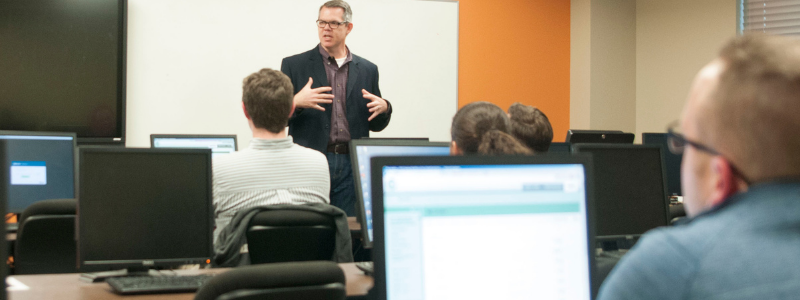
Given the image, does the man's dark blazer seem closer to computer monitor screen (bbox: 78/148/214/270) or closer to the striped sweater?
the striped sweater

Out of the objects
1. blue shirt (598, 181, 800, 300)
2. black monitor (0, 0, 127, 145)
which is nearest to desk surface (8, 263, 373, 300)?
blue shirt (598, 181, 800, 300)

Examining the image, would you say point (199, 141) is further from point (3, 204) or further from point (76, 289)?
point (3, 204)

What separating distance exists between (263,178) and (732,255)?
181 cm

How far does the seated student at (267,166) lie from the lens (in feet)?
7.36

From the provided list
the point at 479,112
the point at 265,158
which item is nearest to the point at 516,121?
the point at 479,112

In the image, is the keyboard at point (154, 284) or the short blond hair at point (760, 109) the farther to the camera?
the keyboard at point (154, 284)

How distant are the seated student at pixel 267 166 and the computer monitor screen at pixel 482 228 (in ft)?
4.16

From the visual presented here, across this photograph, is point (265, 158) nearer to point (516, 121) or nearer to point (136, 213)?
point (136, 213)

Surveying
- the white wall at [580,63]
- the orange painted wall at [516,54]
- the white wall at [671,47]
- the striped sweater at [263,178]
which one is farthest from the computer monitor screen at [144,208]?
the white wall at [671,47]

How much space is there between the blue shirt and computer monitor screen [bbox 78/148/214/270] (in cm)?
154

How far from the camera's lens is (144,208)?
1928mm

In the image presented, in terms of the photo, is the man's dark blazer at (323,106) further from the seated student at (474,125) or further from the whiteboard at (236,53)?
the seated student at (474,125)

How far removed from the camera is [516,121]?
2.43m

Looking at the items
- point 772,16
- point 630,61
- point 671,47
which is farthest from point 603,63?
point 772,16
